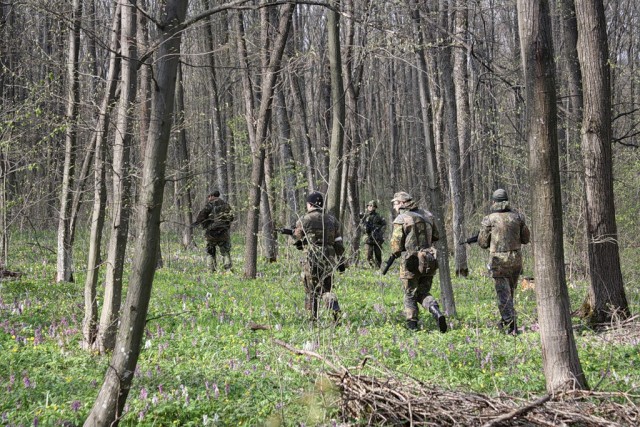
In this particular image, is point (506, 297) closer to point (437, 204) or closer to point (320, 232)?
point (437, 204)

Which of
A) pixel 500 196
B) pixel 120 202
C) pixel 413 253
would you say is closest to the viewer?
pixel 120 202

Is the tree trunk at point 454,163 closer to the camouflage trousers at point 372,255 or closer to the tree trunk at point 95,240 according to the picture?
the camouflage trousers at point 372,255

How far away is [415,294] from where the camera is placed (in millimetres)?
9617

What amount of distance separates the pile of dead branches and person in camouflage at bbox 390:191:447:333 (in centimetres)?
440

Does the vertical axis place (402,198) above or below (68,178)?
below

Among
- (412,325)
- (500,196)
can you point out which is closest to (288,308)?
(412,325)

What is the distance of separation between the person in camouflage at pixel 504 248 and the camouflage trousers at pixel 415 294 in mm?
1046

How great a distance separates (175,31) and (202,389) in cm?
318

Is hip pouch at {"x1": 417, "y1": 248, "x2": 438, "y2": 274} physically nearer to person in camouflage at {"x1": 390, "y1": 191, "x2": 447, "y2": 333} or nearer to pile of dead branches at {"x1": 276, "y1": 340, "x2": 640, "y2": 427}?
person in camouflage at {"x1": 390, "y1": 191, "x2": 447, "y2": 333}

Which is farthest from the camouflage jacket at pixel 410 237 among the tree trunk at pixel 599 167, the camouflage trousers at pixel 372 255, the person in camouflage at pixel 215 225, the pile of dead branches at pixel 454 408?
the camouflage trousers at pixel 372 255

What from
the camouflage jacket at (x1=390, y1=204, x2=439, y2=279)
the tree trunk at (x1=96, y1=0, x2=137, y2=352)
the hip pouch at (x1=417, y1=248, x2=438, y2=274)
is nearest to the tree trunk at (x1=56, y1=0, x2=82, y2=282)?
the tree trunk at (x1=96, y1=0, x2=137, y2=352)

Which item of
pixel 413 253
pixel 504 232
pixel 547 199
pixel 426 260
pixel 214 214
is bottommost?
pixel 426 260

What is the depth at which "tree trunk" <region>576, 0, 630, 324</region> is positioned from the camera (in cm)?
923

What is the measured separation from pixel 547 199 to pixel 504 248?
459cm
